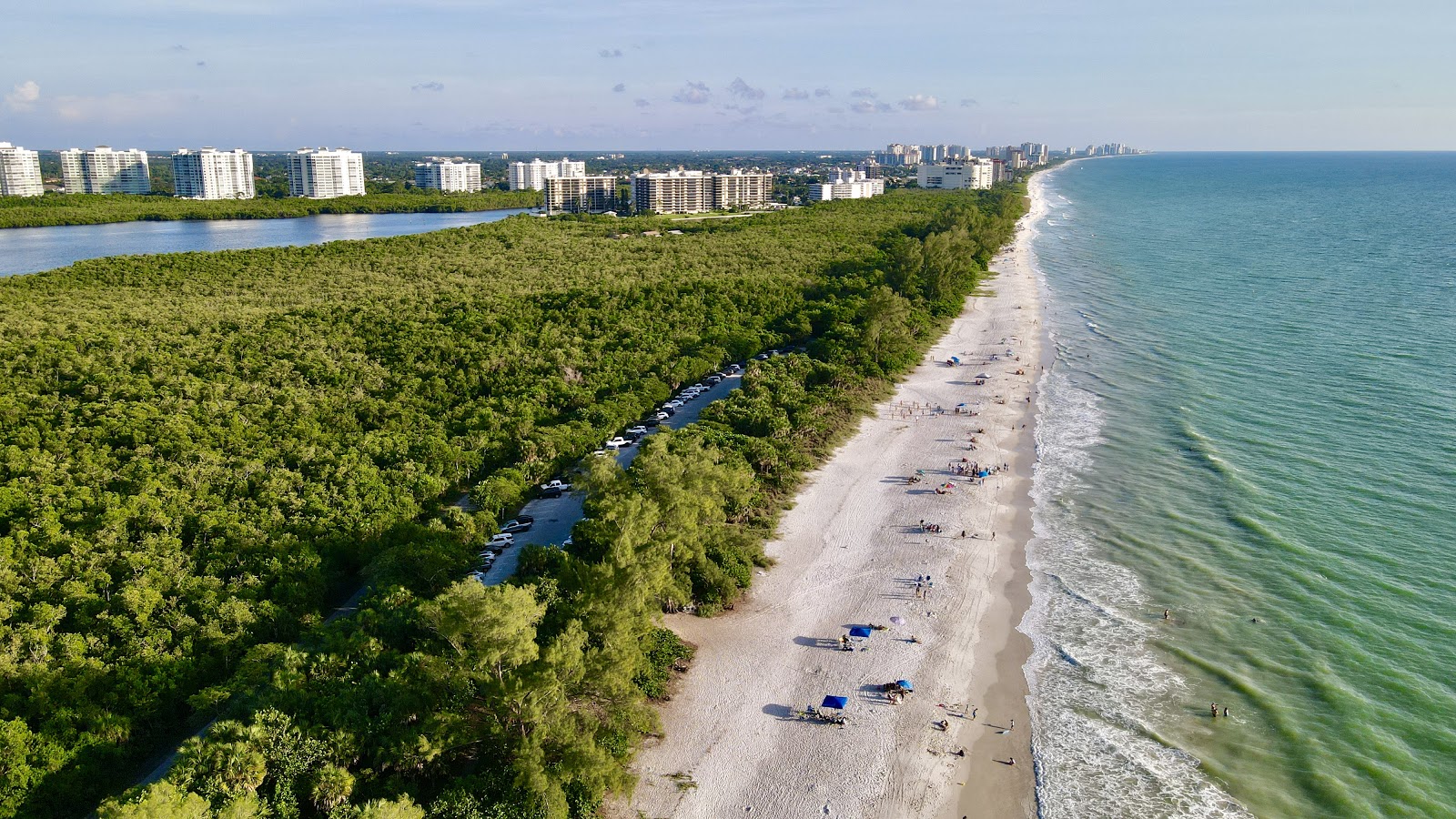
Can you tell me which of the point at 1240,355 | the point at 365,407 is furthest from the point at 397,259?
the point at 1240,355

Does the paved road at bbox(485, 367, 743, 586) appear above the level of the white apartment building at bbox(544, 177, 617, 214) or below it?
below

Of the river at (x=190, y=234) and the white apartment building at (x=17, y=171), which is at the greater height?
the white apartment building at (x=17, y=171)

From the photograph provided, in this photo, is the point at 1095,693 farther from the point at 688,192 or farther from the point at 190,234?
the point at 688,192

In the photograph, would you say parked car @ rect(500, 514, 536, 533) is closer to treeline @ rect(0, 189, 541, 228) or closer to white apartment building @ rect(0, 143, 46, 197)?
treeline @ rect(0, 189, 541, 228)

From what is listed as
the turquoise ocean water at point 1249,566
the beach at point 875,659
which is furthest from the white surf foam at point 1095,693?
the beach at point 875,659

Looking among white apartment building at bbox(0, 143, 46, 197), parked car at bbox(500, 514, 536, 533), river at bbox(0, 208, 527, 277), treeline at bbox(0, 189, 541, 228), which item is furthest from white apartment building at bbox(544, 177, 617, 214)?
parked car at bbox(500, 514, 536, 533)

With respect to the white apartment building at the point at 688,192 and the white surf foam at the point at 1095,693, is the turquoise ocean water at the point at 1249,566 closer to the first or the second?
the white surf foam at the point at 1095,693

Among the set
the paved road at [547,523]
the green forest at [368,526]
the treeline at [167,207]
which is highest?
the treeline at [167,207]
